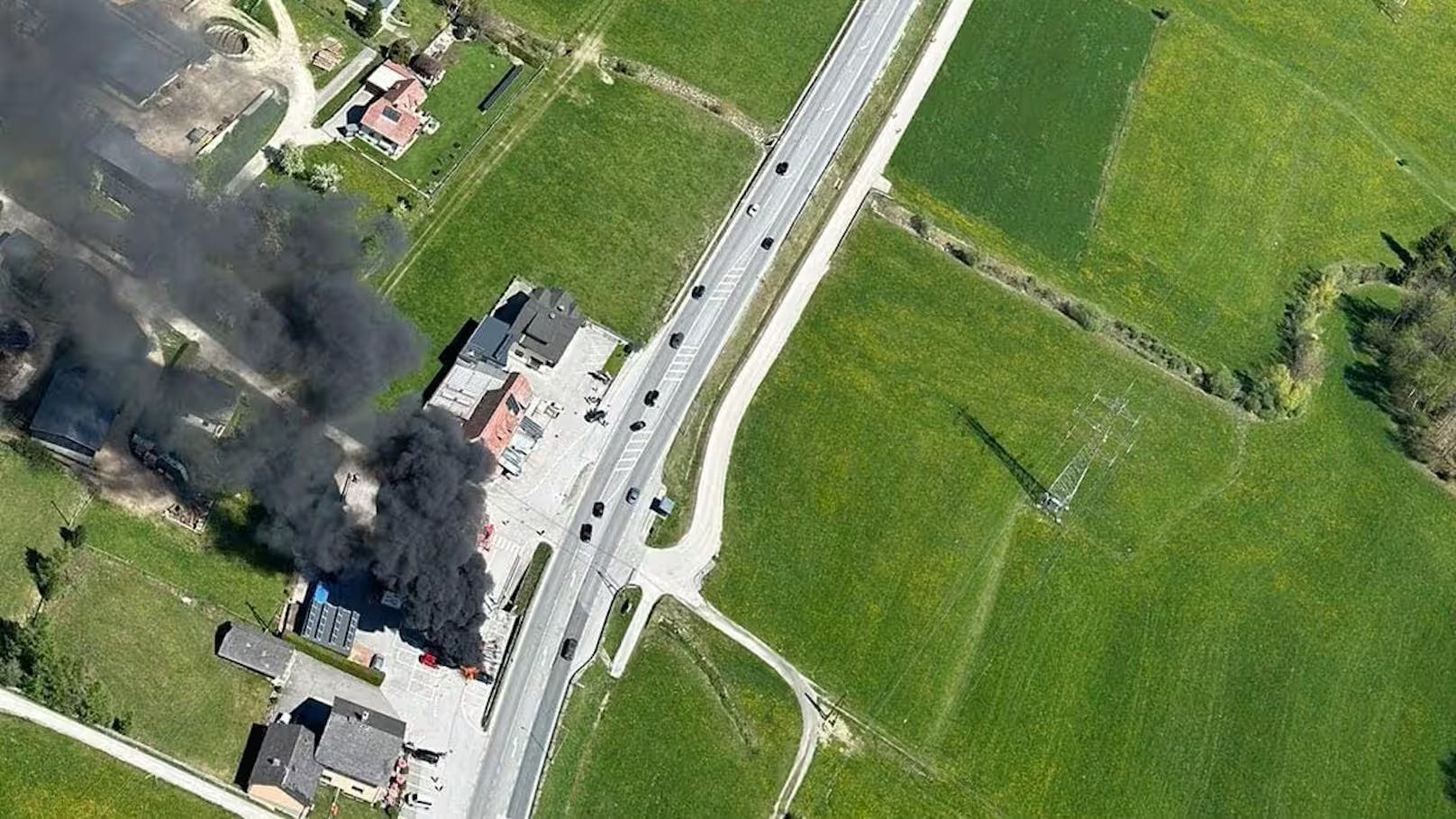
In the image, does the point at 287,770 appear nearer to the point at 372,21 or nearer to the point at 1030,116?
the point at 372,21

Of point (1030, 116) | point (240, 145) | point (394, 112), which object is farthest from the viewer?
point (1030, 116)

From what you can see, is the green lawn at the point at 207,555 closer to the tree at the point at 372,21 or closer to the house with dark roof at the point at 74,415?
the house with dark roof at the point at 74,415

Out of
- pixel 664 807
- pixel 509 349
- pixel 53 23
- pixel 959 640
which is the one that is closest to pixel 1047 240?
pixel 959 640

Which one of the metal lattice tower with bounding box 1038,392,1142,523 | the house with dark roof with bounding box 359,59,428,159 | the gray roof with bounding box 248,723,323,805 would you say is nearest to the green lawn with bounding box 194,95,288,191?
the house with dark roof with bounding box 359,59,428,159

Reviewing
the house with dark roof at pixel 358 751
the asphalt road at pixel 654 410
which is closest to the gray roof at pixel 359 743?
the house with dark roof at pixel 358 751

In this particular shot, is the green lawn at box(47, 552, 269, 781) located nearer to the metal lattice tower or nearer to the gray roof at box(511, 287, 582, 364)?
the gray roof at box(511, 287, 582, 364)

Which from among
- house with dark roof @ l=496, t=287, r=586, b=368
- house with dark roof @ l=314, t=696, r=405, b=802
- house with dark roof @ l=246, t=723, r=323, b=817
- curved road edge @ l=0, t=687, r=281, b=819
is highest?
house with dark roof @ l=496, t=287, r=586, b=368

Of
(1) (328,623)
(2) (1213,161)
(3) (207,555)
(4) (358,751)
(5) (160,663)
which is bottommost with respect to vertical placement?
(5) (160,663)

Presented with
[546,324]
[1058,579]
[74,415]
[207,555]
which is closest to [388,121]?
[546,324]
